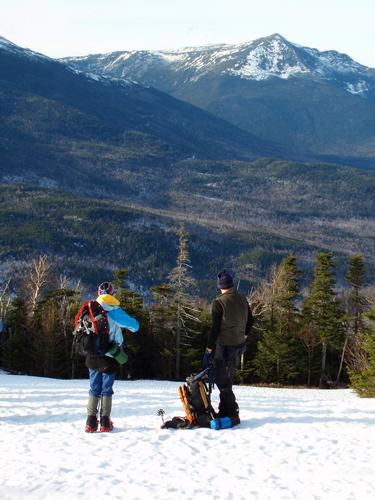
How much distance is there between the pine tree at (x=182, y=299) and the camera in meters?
39.2

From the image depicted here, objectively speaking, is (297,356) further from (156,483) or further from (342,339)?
(156,483)

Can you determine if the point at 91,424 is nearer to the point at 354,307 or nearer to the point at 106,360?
the point at 106,360

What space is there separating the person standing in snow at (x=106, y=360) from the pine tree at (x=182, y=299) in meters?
26.1

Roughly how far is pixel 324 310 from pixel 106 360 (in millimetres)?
33126

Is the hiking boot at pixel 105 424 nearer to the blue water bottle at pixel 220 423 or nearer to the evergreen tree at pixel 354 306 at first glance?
the blue water bottle at pixel 220 423

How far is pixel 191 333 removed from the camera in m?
44.4

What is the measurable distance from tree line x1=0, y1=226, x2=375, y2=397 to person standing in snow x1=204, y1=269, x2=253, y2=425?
2778cm

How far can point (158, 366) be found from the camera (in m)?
44.7

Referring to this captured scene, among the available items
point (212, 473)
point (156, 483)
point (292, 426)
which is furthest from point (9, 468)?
point (292, 426)

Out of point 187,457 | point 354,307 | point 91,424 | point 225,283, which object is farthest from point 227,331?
point 354,307

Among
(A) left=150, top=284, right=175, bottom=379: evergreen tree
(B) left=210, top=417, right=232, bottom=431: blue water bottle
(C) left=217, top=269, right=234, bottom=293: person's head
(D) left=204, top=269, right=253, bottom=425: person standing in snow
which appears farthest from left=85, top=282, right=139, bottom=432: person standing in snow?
(A) left=150, top=284, right=175, bottom=379: evergreen tree

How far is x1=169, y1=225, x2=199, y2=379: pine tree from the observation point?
129ft

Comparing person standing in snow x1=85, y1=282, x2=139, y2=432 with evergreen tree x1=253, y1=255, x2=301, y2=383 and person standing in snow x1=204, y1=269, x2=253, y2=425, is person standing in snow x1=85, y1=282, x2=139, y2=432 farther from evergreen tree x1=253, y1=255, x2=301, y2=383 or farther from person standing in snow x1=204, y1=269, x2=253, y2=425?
evergreen tree x1=253, y1=255, x2=301, y2=383

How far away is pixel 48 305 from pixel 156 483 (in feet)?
119
